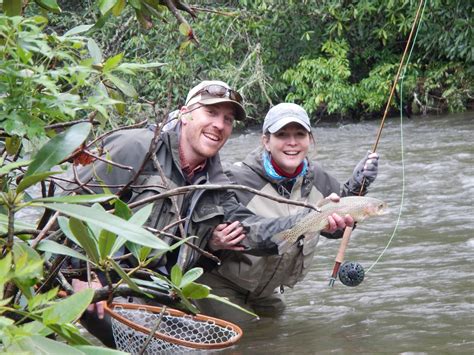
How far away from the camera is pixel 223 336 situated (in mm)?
4105

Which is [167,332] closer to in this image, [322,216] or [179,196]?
[179,196]

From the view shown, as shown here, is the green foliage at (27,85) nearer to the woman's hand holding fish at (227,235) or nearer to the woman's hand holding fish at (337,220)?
the woman's hand holding fish at (227,235)

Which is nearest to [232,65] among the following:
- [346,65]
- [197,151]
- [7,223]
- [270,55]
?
[270,55]

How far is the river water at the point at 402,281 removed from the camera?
5.17 meters

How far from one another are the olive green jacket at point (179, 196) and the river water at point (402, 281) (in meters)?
0.72

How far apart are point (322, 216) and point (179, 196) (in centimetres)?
78

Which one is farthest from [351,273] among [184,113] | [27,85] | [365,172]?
[27,85]

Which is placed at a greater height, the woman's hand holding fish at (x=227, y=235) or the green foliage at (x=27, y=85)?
the green foliage at (x=27, y=85)

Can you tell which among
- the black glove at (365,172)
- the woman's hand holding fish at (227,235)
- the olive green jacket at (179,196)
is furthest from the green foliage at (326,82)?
the woman's hand holding fish at (227,235)

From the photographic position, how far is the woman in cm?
527

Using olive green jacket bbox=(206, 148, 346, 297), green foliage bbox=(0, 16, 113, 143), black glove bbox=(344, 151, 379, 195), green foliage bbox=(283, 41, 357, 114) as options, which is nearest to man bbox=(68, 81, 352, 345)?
olive green jacket bbox=(206, 148, 346, 297)

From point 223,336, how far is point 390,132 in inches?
420

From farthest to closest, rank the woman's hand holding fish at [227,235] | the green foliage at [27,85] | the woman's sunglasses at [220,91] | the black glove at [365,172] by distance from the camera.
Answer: the black glove at [365,172], the woman's sunglasses at [220,91], the woman's hand holding fish at [227,235], the green foliage at [27,85]

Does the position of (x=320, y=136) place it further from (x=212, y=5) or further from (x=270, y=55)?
(x=212, y=5)
